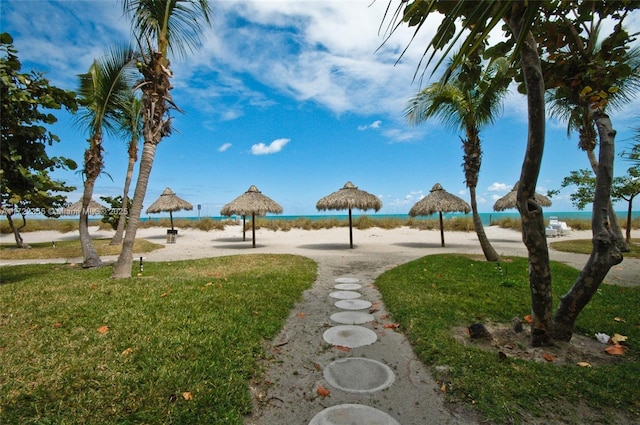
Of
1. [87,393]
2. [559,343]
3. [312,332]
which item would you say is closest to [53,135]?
[87,393]

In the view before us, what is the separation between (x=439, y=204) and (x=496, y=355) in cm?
1243

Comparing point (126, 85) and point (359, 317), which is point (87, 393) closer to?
point (359, 317)

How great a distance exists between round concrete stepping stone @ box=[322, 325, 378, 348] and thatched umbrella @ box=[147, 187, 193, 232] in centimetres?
1846

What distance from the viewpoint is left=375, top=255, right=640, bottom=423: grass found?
228cm

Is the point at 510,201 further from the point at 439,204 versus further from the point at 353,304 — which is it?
the point at 353,304

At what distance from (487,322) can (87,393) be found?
443 centimetres

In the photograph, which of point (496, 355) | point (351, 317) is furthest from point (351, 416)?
point (351, 317)

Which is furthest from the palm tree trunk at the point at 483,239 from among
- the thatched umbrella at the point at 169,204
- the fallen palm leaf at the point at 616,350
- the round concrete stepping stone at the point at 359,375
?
the thatched umbrella at the point at 169,204

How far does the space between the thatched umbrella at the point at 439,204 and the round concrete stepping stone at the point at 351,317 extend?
11.0 m

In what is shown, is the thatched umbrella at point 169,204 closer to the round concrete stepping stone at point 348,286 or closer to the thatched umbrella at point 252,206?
the thatched umbrella at point 252,206

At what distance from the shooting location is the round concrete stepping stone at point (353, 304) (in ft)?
16.4

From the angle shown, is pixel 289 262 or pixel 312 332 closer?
pixel 312 332

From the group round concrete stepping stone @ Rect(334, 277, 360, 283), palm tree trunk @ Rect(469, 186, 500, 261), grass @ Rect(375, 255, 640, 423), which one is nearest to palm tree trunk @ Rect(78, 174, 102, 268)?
round concrete stepping stone @ Rect(334, 277, 360, 283)

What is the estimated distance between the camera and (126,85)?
9102mm
